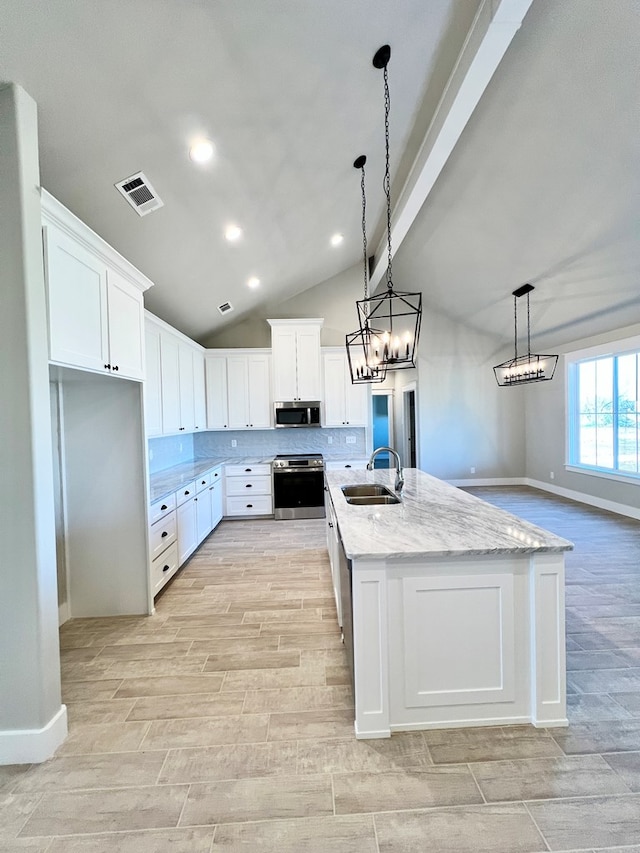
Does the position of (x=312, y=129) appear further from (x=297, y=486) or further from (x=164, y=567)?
(x=297, y=486)

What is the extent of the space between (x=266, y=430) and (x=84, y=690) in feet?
14.4

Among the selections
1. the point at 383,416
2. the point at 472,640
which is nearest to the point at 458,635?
the point at 472,640

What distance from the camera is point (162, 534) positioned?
3312 millimetres

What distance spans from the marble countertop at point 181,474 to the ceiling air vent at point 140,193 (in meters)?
2.12

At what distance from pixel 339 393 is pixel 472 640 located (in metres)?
4.45

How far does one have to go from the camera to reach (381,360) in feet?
8.52

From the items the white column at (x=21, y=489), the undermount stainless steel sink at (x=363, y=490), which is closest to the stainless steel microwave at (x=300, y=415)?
the undermount stainless steel sink at (x=363, y=490)

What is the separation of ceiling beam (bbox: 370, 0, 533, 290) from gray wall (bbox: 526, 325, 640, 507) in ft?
12.2

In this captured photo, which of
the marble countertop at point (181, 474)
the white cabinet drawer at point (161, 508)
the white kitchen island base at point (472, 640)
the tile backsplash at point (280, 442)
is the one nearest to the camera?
the white kitchen island base at point (472, 640)

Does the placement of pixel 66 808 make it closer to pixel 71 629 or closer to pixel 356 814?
pixel 356 814

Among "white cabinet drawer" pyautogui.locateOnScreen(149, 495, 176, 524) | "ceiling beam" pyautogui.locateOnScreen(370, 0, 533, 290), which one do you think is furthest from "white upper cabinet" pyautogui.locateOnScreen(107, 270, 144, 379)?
"ceiling beam" pyautogui.locateOnScreen(370, 0, 533, 290)

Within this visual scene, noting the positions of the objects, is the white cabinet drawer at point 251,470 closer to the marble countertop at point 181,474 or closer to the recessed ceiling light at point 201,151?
the marble countertop at point 181,474

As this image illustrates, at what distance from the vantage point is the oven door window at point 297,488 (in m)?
5.51

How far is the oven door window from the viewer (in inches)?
217
